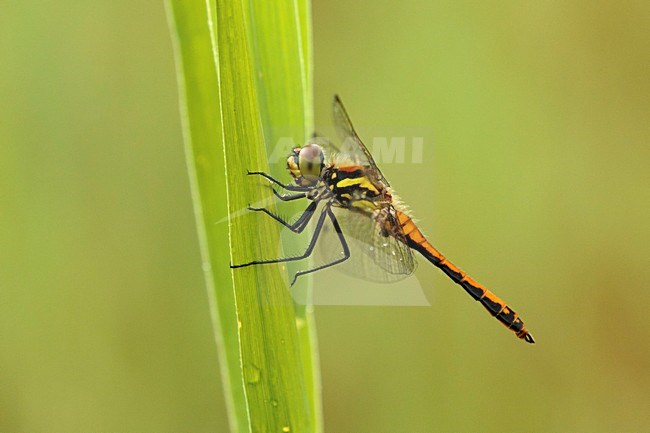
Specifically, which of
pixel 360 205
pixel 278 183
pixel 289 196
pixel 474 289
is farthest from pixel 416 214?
pixel 278 183

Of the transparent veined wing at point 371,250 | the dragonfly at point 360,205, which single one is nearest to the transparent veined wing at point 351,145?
the dragonfly at point 360,205

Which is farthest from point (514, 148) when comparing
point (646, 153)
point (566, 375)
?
point (566, 375)

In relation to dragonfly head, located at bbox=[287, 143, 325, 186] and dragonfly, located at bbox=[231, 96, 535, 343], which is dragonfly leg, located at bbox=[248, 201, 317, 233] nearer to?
dragonfly head, located at bbox=[287, 143, 325, 186]

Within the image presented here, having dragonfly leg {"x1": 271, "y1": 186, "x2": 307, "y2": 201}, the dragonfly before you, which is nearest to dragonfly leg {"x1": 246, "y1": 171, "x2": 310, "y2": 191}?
dragonfly leg {"x1": 271, "y1": 186, "x2": 307, "y2": 201}

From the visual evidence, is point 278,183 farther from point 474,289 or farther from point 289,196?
point 474,289

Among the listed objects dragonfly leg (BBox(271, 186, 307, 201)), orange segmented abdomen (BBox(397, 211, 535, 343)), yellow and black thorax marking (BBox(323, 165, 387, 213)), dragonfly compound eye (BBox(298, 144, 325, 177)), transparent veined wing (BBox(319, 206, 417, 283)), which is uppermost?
dragonfly compound eye (BBox(298, 144, 325, 177))

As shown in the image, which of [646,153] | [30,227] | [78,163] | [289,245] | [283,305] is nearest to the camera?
[283,305]

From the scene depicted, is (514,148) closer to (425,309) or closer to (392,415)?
(425,309)
